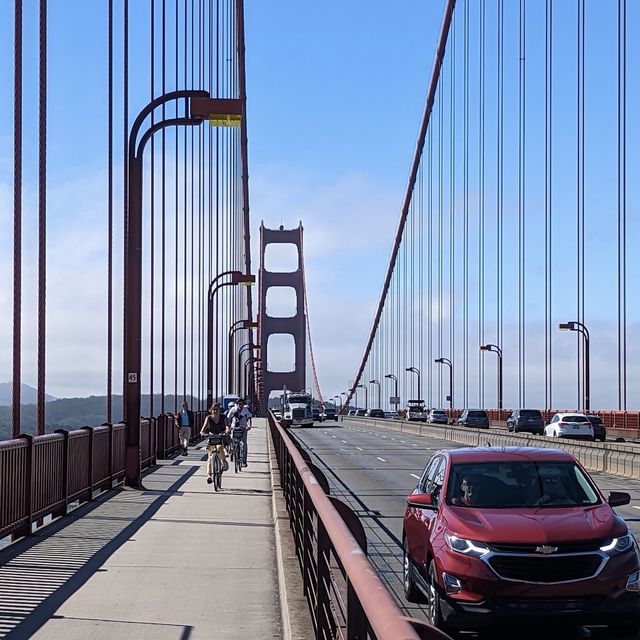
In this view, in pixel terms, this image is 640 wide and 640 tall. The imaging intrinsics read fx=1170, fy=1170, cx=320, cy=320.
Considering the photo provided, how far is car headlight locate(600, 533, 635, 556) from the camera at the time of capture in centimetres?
790

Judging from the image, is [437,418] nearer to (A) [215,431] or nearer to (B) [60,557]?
(A) [215,431]

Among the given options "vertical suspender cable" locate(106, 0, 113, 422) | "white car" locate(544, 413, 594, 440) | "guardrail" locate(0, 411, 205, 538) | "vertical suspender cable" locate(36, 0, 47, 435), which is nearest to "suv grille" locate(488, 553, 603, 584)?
"guardrail" locate(0, 411, 205, 538)

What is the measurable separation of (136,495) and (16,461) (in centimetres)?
670

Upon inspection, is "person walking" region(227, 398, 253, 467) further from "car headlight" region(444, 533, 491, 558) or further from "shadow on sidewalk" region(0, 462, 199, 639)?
"car headlight" region(444, 533, 491, 558)

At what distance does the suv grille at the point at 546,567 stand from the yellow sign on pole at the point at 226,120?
12.5m

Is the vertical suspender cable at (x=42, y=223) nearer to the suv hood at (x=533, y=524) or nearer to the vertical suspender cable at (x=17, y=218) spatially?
the vertical suspender cable at (x=17, y=218)

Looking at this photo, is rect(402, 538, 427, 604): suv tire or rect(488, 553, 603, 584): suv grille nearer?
rect(488, 553, 603, 584): suv grille

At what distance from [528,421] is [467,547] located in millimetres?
59207

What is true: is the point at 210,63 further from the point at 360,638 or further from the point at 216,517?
the point at 360,638

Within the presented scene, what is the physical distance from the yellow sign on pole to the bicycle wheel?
18.6 feet

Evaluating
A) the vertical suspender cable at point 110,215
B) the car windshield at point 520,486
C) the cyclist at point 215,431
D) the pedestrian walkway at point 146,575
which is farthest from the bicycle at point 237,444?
the car windshield at point 520,486

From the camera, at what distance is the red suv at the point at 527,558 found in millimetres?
7676

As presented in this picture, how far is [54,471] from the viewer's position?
14.3 m

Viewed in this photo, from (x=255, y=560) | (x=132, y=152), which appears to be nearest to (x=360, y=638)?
(x=255, y=560)
